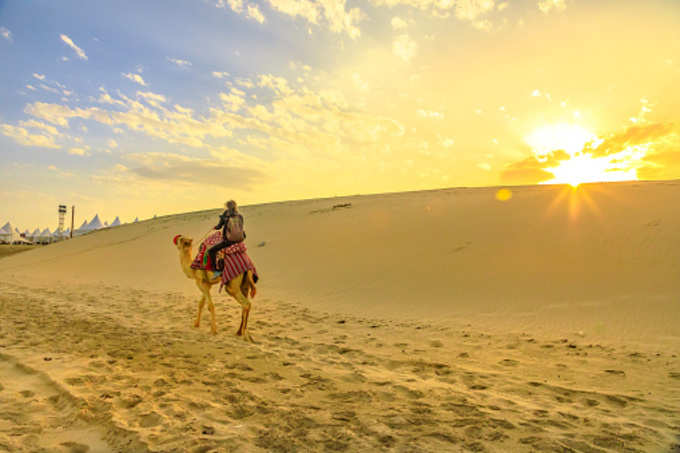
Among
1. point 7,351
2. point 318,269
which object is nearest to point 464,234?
point 318,269

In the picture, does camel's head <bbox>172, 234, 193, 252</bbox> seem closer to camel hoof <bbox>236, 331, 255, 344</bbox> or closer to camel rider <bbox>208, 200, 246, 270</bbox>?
camel rider <bbox>208, 200, 246, 270</bbox>

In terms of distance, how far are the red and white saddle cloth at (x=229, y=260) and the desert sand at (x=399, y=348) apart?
3.80ft

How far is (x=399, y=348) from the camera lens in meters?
6.39

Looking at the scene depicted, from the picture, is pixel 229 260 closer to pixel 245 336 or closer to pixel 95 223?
pixel 245 336

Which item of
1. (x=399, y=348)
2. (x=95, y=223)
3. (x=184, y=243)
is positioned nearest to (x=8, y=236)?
(x=95, y=223)

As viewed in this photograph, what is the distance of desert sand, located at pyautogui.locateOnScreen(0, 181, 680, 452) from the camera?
10.5 feet

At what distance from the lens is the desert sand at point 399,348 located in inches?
127

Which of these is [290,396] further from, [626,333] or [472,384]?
[626,333]

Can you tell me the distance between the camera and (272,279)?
13781mm

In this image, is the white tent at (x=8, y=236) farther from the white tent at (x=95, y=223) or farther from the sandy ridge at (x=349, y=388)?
the sandy ridge at (x=349, y=388)

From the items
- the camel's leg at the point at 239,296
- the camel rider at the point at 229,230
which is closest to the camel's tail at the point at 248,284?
the camel's leg at the point at 239,296

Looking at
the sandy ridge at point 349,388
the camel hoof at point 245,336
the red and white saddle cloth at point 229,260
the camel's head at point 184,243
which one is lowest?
the camel hoof at point 245,336

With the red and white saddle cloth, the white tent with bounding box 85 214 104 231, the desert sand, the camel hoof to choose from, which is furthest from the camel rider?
the white tent with bounding box 85 214 104 231

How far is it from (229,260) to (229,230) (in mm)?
576
